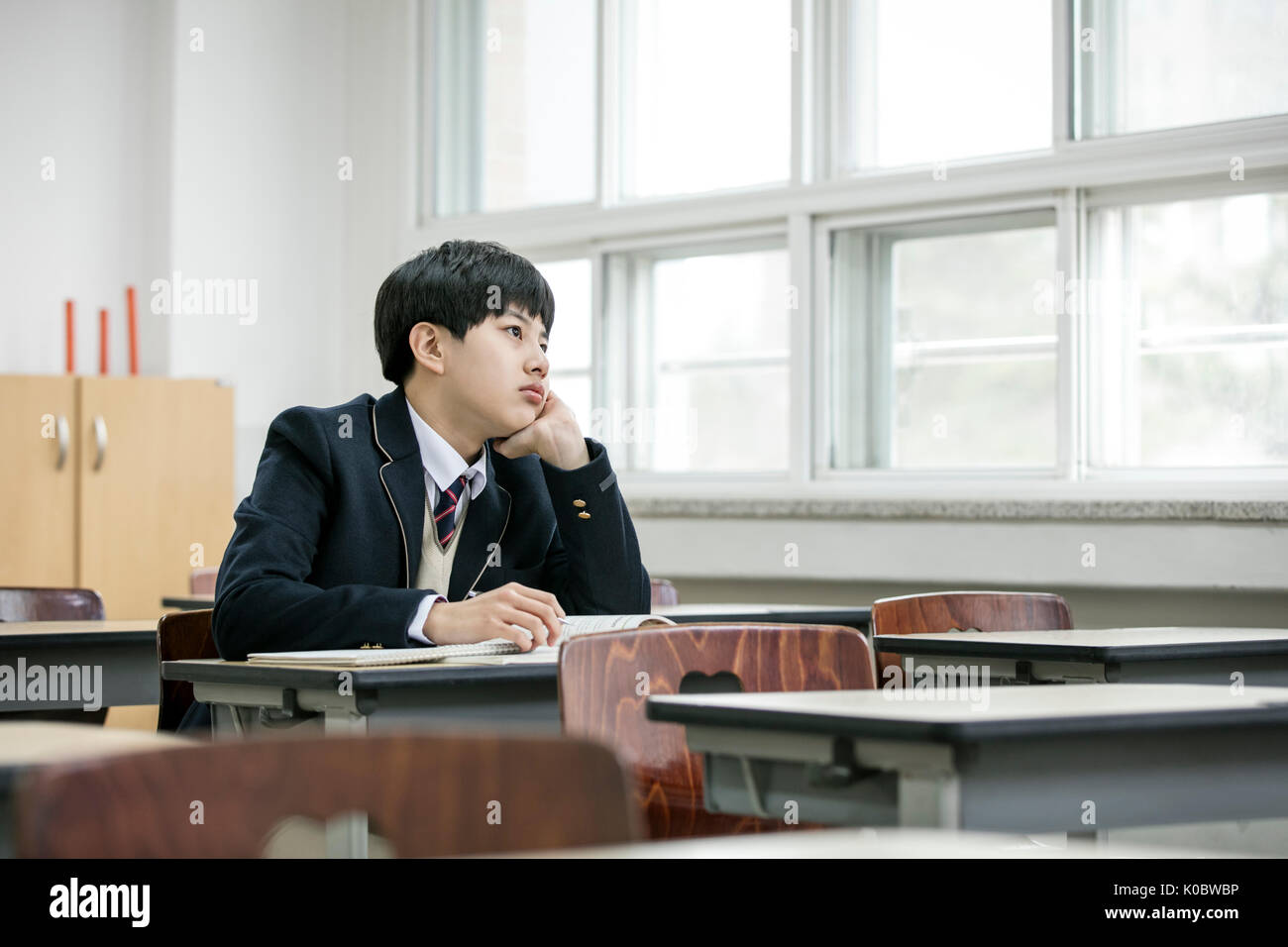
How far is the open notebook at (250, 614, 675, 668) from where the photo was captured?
1.81 m

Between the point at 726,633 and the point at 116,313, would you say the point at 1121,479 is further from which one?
the point at 116,313

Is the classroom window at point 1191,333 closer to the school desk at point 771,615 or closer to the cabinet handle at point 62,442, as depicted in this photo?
the school desk at point 771,615

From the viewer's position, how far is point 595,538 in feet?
7.95

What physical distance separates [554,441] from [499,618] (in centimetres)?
49

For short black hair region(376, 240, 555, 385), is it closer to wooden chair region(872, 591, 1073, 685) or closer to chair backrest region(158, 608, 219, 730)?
chair backrest region(158, 608, 219, 730)

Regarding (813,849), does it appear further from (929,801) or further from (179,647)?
(179,647)

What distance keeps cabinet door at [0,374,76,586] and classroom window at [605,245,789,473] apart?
1.88 metres

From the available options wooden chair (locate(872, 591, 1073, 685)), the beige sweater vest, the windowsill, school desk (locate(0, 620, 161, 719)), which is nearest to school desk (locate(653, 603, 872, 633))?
wooden chair (locate(872, 591, 1073, 685))

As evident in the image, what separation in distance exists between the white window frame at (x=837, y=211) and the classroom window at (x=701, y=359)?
0.08 m

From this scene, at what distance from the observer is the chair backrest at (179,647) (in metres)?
2.30

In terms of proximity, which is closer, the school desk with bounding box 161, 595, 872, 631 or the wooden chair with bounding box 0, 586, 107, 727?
the school desk with bounding box 161, 595, 872, 631

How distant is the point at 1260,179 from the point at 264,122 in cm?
388

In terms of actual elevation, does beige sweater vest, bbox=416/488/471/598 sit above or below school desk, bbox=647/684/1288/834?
above
